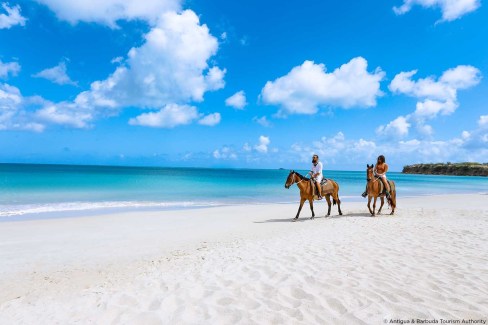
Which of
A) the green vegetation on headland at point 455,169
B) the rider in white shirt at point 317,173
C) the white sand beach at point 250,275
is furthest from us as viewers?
the green vegetation on headland at point 455,169

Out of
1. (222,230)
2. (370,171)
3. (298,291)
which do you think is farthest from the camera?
(370,171)

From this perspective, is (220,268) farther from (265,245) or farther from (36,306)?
(36,306)

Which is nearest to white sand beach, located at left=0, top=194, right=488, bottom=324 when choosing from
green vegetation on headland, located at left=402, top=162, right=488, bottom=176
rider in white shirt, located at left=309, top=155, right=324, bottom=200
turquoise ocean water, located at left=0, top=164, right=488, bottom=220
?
rider in white shirt, located at left=309, top=155, right=324, bottom=200

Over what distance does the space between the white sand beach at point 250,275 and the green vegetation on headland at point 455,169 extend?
135741 millimetres

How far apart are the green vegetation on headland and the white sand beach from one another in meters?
136

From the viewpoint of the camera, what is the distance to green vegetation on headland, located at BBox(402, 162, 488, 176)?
118 meters

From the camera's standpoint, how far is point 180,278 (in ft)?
19.6

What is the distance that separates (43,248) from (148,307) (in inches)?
260

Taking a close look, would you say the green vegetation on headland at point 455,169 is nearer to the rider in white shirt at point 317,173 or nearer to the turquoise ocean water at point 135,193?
the turquoise ocean water at point 135,193

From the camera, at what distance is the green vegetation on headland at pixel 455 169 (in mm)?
117688

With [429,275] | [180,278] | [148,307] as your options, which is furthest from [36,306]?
[429,275]

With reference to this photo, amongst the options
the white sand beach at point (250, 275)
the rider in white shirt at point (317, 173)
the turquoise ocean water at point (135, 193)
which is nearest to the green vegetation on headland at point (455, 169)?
the turquoise ocean water at point (135, 193)

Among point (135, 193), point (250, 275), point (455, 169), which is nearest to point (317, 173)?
point (250, 275)

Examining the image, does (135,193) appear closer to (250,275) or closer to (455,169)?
(250,275)
